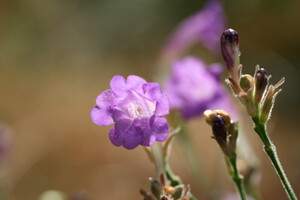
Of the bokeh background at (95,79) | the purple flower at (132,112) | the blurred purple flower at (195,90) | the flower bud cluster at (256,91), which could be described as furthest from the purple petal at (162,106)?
the bokeh background at (95,79)

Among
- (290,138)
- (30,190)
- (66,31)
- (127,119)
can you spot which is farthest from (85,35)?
(127,119)

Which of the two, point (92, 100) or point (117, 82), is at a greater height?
point (92, 100)

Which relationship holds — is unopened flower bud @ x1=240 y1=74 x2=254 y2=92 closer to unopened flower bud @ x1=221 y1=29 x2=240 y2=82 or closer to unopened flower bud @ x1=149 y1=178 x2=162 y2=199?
unopened flower bud @ x1=221 y1=29 x2=240 y2=82

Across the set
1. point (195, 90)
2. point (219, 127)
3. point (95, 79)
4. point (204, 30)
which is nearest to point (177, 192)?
point (219, 127)

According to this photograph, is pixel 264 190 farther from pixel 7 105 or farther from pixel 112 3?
pixel 112 3

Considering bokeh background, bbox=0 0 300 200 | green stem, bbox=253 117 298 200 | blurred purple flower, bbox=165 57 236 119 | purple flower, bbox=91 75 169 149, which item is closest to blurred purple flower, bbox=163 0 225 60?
bokeh background, bbox=0 0 300 200

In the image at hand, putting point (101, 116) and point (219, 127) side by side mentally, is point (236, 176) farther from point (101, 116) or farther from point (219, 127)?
point (101, 116)

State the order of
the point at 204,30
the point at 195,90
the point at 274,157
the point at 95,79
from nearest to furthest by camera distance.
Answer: the point at 274,157
the point at 195,90
the point at 204,30
the point at 95,79
